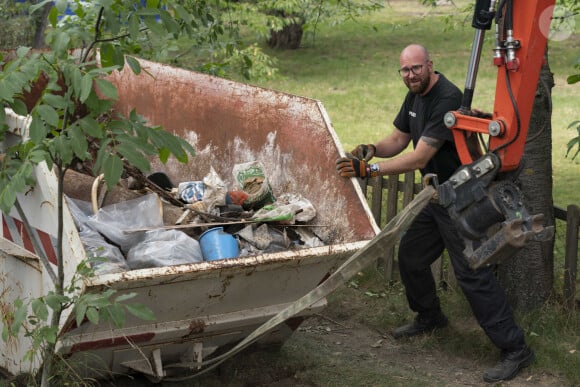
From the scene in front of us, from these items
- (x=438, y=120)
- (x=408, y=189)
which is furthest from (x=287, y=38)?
(x=438, y=120)

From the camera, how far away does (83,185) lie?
16.0 feet

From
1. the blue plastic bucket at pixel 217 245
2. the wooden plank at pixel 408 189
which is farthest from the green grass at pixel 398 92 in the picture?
the blue plastic bucket at pixel 217 245

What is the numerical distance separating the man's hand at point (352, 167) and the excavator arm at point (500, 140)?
2.09 feet

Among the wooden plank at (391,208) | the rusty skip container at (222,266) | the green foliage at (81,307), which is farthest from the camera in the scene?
the wooden plank at (391,208)

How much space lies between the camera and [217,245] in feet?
14.5

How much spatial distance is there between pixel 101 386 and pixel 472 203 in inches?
90.9

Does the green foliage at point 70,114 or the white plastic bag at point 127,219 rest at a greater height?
the green foliage at point 70,114

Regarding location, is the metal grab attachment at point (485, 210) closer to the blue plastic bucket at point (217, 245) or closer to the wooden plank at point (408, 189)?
the blue plastic bucket at point (217, 245)

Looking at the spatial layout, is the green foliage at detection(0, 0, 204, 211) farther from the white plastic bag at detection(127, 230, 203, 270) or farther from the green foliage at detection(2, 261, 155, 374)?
the white plastic bag at detection(127, 230, 203, 270)

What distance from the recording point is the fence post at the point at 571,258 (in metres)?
5.81

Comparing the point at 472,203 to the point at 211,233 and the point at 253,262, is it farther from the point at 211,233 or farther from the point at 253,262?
the point at 211,233

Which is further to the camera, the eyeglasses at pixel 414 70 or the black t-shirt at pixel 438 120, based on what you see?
the eyeglasses at pixel 414 70

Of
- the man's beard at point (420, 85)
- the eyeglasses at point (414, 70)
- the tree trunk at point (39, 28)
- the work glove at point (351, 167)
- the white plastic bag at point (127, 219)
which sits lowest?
the tree trunk at point (39, 28)

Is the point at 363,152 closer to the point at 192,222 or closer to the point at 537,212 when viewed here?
the point at 192,222
